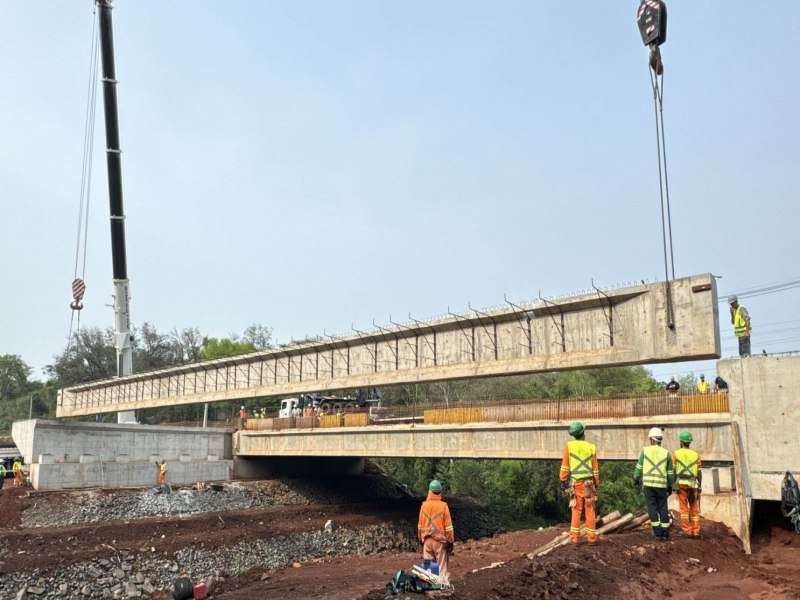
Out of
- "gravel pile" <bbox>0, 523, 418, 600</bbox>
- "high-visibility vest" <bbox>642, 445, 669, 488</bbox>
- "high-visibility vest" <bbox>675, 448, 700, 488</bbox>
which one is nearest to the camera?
"high-visibility vest" <bbox>642, 445, 669, 488</bbox>

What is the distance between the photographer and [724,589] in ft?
30.2

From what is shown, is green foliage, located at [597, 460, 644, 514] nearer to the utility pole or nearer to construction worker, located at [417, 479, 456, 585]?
the utility pole

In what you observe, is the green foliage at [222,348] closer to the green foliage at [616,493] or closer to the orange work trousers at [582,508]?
the green foliage at [616,493]

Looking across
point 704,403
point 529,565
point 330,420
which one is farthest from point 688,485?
point 330,420

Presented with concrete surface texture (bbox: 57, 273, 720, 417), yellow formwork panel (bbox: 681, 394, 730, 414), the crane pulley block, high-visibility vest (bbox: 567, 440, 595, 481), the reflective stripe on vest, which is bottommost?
the reflective stripe on vest

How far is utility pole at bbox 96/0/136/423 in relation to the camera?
3750cm

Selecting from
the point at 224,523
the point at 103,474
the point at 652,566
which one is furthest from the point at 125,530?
the point at 652,566

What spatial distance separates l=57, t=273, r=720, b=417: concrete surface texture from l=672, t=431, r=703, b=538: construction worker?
216 inches

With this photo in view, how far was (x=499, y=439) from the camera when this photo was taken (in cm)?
2180

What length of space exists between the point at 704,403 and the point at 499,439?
7307mm

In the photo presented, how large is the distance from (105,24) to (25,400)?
60186 mm

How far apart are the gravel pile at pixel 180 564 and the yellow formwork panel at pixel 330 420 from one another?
14.5ft

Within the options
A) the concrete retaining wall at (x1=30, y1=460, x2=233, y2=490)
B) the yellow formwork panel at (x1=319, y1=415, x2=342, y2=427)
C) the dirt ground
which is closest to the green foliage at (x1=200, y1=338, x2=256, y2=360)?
the concrete retaining wall at (x1=30, y1=460, x2=233, y2=490)

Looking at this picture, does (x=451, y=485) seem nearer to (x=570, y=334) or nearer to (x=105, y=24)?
(x=570, y=334)
